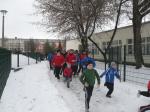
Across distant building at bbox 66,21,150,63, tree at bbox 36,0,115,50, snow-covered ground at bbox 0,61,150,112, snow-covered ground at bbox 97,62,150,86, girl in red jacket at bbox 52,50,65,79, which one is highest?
tree at bbox 36,0,115,50

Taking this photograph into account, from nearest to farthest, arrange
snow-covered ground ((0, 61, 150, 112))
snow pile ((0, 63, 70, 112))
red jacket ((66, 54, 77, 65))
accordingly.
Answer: snow pile ((0, 63, 70, 112))
snow-covered ground ((0, 61, 150, 112))
red jacket ((66, 54, 77, 65))

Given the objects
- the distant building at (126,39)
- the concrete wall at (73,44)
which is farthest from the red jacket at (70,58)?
the concrete wall at (73,44)

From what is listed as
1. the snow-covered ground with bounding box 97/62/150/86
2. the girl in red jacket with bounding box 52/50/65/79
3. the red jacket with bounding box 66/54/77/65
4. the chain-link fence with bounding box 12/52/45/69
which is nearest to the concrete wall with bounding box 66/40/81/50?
the chain-link fence with bounding box 12/52/45/69

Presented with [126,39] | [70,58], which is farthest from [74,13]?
[126,39]

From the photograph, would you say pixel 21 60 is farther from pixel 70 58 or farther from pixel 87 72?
pixel 87 72

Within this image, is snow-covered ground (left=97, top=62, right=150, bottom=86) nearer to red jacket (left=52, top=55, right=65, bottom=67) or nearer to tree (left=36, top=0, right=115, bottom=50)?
red jacket (left=52, top=55, right=65, bottom=67)

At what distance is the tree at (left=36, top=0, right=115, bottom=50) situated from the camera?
25.8 m

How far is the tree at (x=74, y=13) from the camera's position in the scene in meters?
25.8

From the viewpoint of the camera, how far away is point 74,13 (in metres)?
26.4

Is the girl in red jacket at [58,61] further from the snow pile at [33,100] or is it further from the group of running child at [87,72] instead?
the snow pile at [33,100]

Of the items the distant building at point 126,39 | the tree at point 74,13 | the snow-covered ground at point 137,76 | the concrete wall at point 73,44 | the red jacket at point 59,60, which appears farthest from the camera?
the concrete wall at point 73,44

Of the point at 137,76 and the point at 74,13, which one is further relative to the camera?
the point at 74,13

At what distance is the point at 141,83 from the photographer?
14.8 meters

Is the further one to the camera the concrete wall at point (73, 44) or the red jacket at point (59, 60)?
the concrete wall at point (73, 44)
